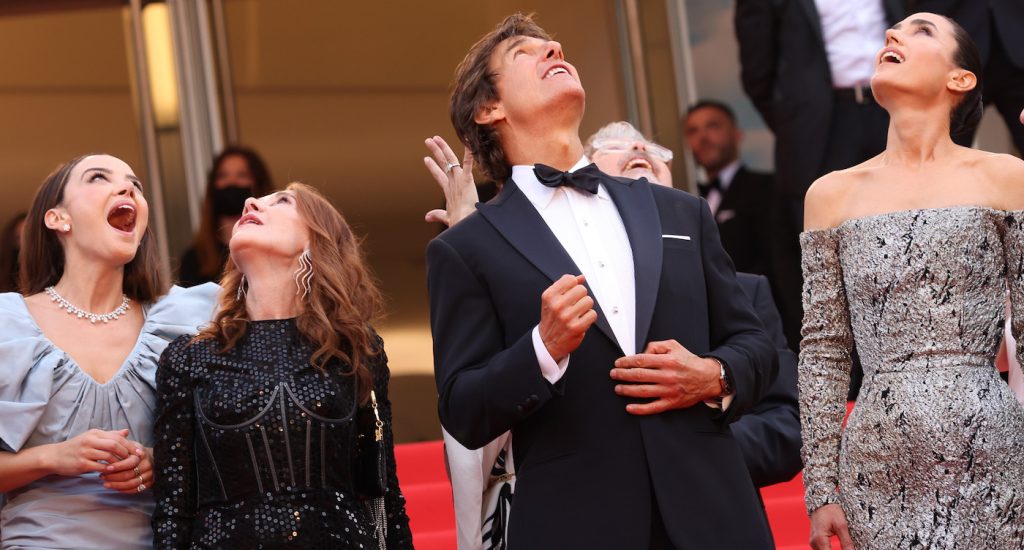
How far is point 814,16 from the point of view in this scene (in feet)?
20.5

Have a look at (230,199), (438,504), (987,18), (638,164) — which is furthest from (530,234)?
(230,199)

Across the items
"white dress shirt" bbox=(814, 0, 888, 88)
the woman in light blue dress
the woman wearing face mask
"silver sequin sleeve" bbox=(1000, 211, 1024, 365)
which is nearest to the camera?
"silver sequin sleeve" bbox=(1000, 211, 1024, 365)

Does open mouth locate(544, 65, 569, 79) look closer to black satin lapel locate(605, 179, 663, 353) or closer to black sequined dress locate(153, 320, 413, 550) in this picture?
black satin lapel locate(605, 179, 663, 353)

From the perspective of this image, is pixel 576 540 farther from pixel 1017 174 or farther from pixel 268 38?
pixel 268 38

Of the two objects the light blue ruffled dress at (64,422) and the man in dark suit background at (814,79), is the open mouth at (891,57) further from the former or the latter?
the man in dark suit background at (814,79)

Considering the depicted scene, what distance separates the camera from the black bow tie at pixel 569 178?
3330 millimetres

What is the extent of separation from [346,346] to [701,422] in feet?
3.85

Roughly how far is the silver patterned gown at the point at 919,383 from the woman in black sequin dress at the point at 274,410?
3.73 ft

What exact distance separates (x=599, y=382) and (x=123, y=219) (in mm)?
1773

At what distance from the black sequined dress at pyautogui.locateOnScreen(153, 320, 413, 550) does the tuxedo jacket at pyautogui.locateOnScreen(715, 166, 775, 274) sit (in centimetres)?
356

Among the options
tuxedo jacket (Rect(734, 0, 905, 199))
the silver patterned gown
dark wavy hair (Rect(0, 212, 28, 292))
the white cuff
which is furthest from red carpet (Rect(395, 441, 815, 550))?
the white cuff

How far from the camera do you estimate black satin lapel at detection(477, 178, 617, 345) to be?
320 cm

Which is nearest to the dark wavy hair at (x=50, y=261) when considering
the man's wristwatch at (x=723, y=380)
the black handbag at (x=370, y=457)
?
the black handbag at (x=370, y=457)

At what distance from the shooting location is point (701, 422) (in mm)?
→ 3141
